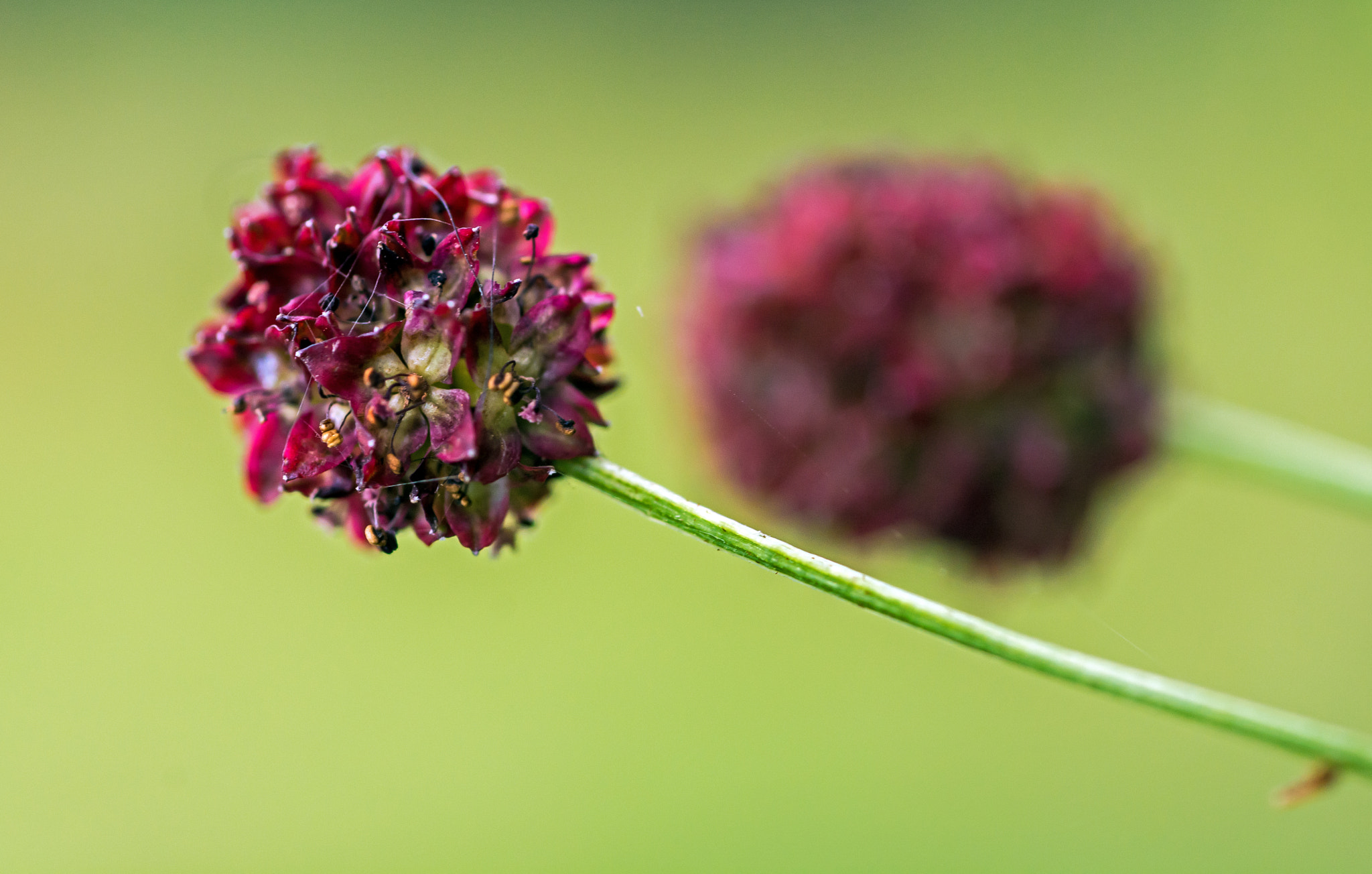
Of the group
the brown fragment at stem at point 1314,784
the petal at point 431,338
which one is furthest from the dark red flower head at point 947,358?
the petal at point 431,338

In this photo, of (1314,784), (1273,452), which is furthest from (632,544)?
(1314,784)

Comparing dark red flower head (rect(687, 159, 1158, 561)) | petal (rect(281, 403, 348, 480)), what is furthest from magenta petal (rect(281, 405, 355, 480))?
dark red flower head (rect(687, 159, 1158, 561))

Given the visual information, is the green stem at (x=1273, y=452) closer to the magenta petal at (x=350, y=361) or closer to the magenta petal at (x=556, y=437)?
the magenta petal at (x=556, y=437)

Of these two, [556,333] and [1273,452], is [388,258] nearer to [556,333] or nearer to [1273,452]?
[556,333]

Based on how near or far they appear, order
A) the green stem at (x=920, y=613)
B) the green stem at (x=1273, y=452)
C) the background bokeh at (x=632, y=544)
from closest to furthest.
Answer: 1. the green stem at (x=920, y=613)
2. the green stem at (x=1273, y=452)
3. the background bokeh at (x=632, y=544)

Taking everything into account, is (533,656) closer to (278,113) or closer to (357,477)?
(278,113)

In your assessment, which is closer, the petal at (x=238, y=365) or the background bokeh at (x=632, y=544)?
the petal at (x=238, y=365)

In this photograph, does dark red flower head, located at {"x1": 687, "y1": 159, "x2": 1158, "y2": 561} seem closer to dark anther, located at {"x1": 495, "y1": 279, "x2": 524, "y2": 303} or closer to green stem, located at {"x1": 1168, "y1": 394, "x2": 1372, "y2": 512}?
A: green stem, located at {"x1": 1168, "y1": 394, "x2": 1372, "y2": 512}
